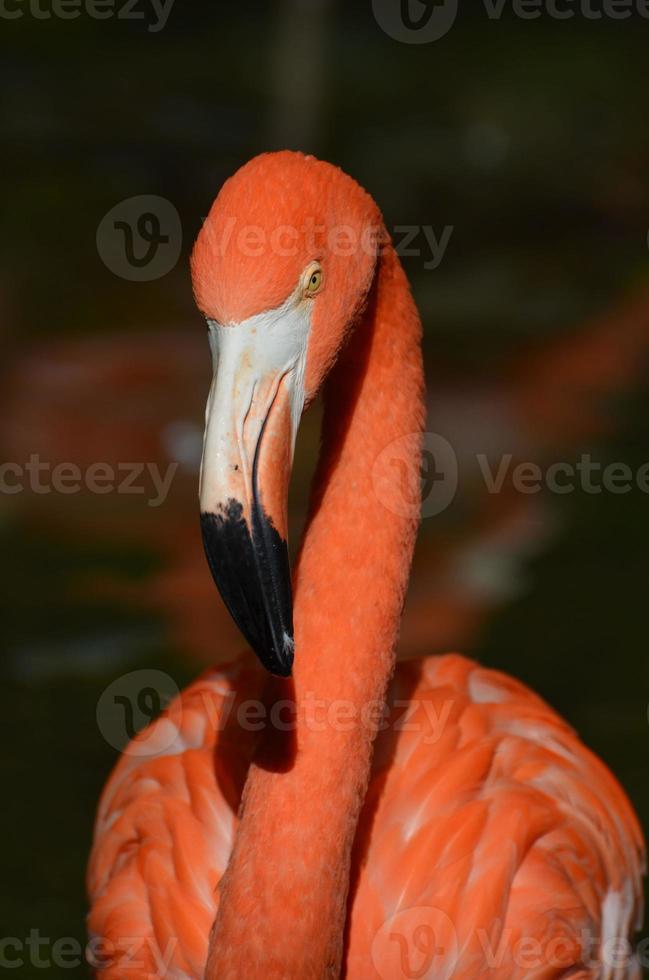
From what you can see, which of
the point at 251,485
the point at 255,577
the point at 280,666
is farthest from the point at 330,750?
the point at 251,485

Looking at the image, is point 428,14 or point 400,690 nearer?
point 400,690

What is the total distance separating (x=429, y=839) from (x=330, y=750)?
0.58 m

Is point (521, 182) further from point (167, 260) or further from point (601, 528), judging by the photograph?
point (601, 528)

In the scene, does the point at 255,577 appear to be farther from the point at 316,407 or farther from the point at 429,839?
the point at 316,407

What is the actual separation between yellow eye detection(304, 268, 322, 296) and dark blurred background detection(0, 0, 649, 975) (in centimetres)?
266

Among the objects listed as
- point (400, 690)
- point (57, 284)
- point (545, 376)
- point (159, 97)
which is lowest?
point (400, 690)

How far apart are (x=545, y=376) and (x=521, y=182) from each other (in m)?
2.05

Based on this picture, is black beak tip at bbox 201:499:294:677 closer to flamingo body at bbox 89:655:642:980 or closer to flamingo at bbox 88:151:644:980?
flamingo at bbox 88:151:644:980

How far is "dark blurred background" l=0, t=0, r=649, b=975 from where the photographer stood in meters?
5.43

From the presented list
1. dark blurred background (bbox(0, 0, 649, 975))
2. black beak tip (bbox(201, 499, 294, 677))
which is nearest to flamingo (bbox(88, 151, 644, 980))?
black beak tip (bbox(201, 499, 294, 677))

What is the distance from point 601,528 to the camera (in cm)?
612

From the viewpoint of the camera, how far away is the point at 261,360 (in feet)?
8.33

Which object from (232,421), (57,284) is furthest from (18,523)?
(232,421)

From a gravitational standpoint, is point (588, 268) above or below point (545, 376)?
above
